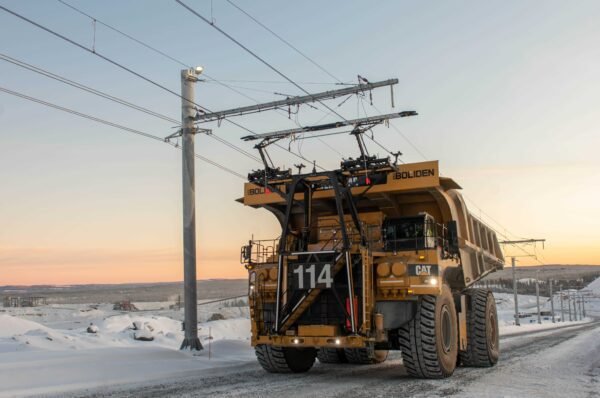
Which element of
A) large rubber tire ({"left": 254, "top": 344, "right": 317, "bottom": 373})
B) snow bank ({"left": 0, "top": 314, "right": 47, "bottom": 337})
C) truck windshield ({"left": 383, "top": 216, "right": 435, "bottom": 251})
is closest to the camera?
truck windshield ({"left": 383, "top": 216, "right": 435, "bottom": 251})

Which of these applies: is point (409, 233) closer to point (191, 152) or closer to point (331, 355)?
point (331, 355)

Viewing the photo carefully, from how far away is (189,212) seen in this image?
51.3ft

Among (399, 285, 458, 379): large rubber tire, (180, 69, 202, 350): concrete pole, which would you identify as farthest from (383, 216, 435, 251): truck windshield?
(180, 69, 202, 350): concrete pole

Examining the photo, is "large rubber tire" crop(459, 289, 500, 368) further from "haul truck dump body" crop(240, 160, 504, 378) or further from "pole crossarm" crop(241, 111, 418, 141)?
"pole crossarm" crop(241, 111, 418, 141)

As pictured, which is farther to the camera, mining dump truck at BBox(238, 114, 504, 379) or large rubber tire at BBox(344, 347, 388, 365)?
large rubber tire at BBox(344, 347, 388, 365)

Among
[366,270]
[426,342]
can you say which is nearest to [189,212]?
[366,270]

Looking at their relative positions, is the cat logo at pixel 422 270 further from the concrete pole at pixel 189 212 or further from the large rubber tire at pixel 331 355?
the concrete pole at pixel 189 212

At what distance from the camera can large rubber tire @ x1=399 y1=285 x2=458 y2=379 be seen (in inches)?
401

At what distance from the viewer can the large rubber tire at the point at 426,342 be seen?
401 inches

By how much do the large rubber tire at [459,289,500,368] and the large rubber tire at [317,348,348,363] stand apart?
8.88 ft

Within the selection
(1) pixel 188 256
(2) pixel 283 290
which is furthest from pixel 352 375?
(1) pixel 188 256

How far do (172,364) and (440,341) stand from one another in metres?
5.49

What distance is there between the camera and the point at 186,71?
1617 centimetres

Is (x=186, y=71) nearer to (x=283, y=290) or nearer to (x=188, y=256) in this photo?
(x=188, y=256)
